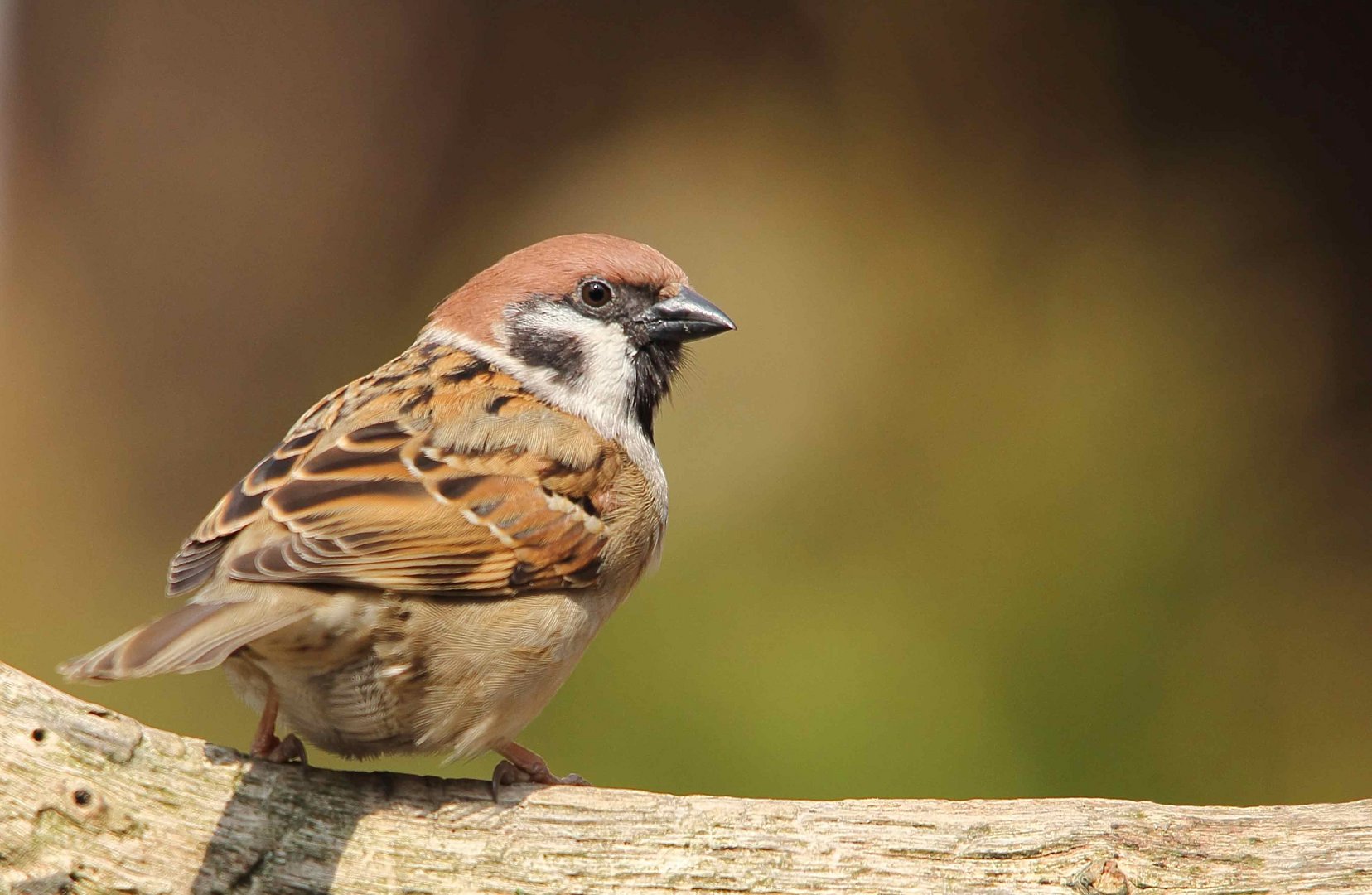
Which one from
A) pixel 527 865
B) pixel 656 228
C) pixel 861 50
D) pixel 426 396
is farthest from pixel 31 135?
pixel 527 865

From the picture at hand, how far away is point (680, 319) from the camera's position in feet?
10.3

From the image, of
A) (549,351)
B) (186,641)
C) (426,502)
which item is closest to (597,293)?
(549,351)

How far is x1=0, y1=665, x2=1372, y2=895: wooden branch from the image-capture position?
2156 mm

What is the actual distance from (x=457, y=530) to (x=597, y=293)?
776 millimetres

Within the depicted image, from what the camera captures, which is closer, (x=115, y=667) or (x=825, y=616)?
(x=115, y=667)

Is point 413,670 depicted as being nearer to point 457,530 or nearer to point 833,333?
point 457,530

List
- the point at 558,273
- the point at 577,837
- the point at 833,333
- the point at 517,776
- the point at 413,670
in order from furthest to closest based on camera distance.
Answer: the point at 833,333
the point at 558,273
the point at 517,776
the point at 413,670
the point at 577,837

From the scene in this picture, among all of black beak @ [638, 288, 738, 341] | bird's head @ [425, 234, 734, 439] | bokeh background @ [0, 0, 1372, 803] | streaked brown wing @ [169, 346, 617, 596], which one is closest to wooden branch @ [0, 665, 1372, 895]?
streaked brown wing @ [169, 346, 617, 596]

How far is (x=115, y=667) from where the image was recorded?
1.97 m

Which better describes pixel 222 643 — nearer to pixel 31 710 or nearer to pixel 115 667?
pixel 115 667

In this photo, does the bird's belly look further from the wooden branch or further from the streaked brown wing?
the wooden branch

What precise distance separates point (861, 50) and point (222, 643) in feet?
13.7

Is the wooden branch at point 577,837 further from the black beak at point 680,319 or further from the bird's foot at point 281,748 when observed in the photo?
the black beak at point 680,319

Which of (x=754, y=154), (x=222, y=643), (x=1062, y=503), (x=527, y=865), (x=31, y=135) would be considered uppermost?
(x=754, y=154)
